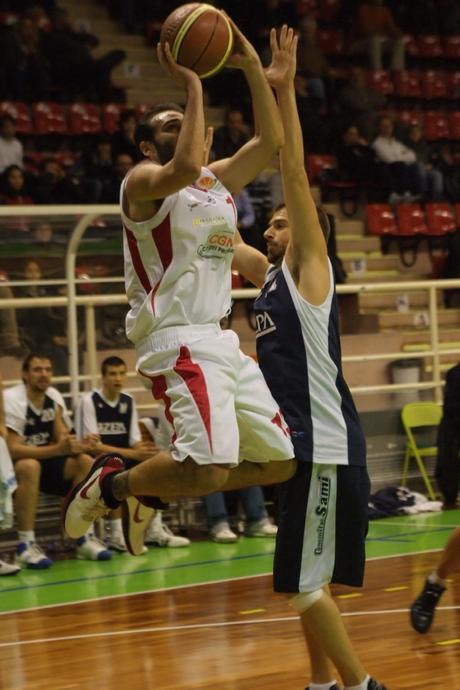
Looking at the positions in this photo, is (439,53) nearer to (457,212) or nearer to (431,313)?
(457,212)

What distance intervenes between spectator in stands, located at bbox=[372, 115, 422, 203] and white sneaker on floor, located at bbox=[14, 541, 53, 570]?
324 inches

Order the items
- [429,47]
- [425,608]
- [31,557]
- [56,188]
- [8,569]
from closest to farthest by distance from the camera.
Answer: [425,608], [8,569], [31,557], [56,188], [429,47]

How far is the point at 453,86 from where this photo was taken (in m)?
18.5

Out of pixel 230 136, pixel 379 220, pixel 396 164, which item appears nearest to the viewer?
pixel 230 136

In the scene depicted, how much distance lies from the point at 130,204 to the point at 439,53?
14.8m

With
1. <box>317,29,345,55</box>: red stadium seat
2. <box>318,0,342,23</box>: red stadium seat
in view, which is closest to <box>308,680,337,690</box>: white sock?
<box>317,29,345,55</box>: red stadium seat

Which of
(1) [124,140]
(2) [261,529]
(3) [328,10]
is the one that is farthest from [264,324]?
(3) [328,10]

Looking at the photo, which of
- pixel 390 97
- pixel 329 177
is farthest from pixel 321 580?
pixel 390 97

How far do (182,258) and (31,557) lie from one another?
469cm

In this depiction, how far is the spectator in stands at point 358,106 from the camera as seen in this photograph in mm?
16422

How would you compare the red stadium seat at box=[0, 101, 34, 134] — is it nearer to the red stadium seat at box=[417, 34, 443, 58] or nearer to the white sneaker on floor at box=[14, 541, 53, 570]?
the white sneaker on floor at box=[14, 541, 53, 570]

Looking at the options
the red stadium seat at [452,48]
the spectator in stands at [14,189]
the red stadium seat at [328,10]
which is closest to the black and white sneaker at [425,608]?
the spectator in stands at [14,189]

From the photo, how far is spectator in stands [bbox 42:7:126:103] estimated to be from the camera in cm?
1477

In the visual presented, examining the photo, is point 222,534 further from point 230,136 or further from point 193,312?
point 230,136
